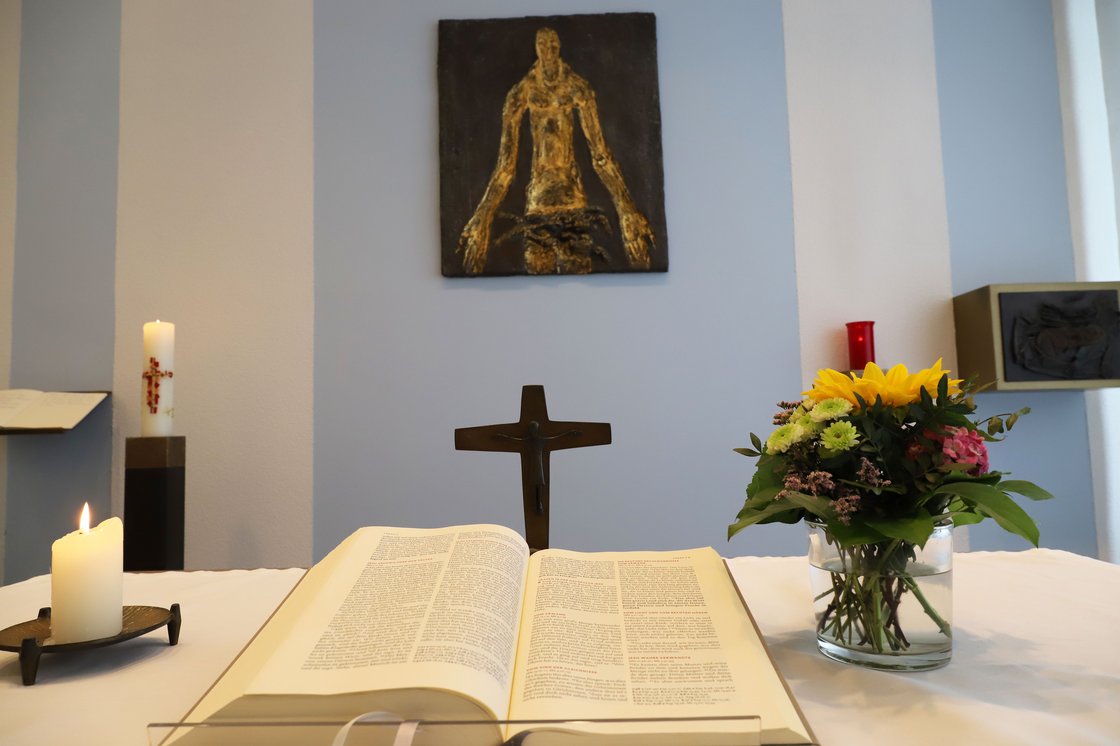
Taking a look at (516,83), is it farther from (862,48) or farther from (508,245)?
(862,48)

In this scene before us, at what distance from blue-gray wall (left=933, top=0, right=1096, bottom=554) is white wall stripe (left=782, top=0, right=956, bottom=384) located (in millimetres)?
67

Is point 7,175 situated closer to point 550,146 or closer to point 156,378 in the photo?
point 156,378

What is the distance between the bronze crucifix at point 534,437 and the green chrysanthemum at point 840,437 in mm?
583

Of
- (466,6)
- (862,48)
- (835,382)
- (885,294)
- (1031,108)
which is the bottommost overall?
(835,382)

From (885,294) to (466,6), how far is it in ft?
5.36

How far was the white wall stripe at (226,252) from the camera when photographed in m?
2.23

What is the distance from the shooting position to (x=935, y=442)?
647mm

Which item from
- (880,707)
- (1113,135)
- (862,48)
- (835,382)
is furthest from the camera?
(862,48)

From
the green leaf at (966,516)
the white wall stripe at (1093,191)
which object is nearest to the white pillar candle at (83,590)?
the green leaf at (966,516)

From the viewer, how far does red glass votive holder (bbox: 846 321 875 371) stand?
2170 mm

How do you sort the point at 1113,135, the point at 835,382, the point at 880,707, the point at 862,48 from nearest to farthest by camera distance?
1. the point at 880,707
2. the point at 835,382
3. the point at 1113,135
4. the point at 862,48

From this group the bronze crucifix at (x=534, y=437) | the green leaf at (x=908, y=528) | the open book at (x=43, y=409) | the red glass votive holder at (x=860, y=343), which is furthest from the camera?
the red glass votive holder at (x=860, y=343)

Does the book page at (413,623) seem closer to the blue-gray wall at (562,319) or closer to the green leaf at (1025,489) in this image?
the green leaf at (1025,489)

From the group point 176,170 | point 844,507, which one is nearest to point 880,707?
point 844,507
